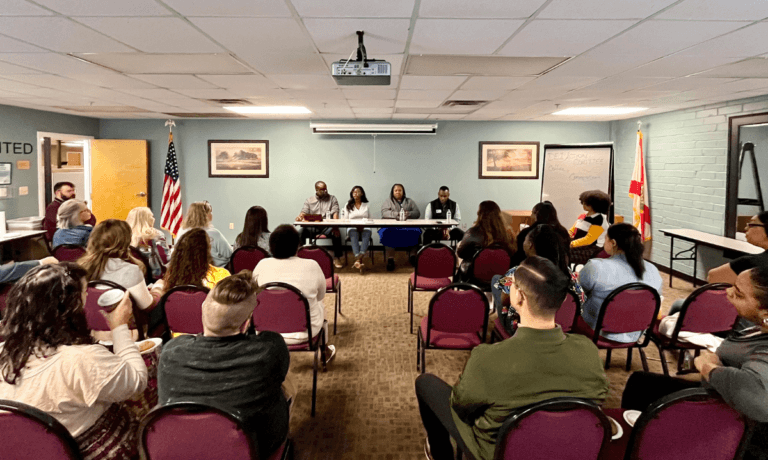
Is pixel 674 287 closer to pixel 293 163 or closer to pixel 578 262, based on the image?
pixel 578 262

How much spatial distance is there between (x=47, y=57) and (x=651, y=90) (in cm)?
589

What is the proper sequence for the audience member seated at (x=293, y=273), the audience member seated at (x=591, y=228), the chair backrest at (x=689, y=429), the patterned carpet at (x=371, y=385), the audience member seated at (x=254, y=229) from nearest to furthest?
1. the chair backrest at (x=689, y=429)
2. the patterned carpet at (x=371, y=385)
3. the audience member seated at (x=293, y=273)
4. the audience member seated at (x=254, y=229)
5. the audience member seated at (x=591, y=228)

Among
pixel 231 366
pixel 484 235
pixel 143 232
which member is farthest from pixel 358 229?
pixel 231 366

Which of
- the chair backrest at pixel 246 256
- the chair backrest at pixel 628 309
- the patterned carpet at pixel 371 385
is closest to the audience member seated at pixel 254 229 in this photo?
the chair backrest at pixel 246 256

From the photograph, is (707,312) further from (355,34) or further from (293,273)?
(355,34)

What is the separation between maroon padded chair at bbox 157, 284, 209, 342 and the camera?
9.03 feet

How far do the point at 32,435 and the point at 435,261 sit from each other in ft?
11.5

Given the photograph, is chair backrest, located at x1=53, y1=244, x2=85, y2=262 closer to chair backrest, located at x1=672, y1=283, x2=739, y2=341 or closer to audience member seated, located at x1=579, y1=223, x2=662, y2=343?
audience member seated, located at x1=579, y1=223, x2=662, y2=343

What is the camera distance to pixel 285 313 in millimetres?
2898

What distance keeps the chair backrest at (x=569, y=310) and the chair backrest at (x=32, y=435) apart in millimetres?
2533

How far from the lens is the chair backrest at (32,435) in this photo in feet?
4.43

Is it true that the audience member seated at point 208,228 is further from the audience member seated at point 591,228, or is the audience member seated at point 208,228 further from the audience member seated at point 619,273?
the audience member seated at point 591,228

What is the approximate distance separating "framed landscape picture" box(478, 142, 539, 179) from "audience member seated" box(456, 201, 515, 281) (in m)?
4.74

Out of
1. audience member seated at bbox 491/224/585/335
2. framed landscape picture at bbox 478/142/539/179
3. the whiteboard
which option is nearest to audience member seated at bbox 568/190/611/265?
audience member seated at bbox 491/224/585/335
